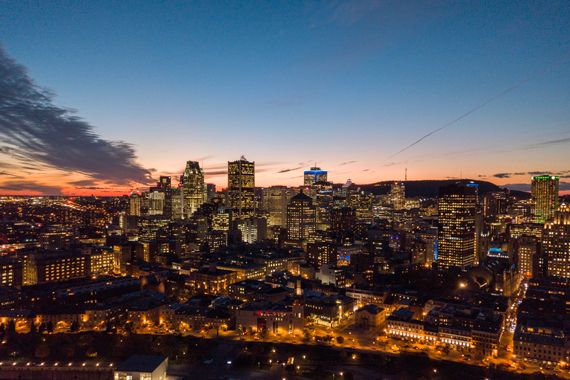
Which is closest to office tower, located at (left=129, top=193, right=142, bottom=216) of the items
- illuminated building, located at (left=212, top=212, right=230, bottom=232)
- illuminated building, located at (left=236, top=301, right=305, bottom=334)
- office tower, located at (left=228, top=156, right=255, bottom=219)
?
office tower, located at (left=228, top=156, right=255, bottom=219)

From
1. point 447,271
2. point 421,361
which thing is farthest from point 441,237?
point 421,361

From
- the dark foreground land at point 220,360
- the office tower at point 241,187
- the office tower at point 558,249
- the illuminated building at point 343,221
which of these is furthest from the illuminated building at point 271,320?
the office tower at point 241,187

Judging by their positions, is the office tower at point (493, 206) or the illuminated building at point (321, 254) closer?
the illuminated building at point (321, 254)

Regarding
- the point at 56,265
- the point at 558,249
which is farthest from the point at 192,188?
the point at 558,249

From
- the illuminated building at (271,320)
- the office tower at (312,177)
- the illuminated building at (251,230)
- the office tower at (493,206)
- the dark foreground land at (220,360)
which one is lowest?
the dark foreground land at (220,360)

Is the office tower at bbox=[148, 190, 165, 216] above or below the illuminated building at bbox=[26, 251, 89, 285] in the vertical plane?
above

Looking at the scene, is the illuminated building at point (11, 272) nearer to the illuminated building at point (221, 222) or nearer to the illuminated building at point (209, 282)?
the illuminated building at point (209, 282)

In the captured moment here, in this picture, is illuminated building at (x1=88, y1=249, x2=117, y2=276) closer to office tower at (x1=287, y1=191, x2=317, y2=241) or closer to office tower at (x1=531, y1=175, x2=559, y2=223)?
office tower at (x1=287, y1=191, x2=317, y2=241)

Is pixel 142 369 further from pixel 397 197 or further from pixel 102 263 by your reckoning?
pixel 397 197
